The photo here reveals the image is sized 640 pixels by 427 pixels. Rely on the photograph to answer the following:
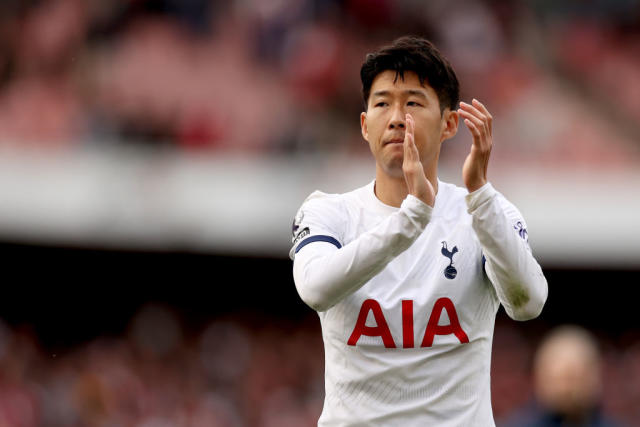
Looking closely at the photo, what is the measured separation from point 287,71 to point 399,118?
1082 centimetres

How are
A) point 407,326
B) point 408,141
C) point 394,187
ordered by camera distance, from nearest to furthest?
1. point 408,141
2. point 407,326
3. point 394,187

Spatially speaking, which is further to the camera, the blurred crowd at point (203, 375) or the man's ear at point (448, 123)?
the blurred crowd at point (203, 375)

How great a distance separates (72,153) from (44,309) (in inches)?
151

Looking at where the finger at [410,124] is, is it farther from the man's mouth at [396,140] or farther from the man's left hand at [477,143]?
the man's left hand at [477,143]

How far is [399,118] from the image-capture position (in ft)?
13.1

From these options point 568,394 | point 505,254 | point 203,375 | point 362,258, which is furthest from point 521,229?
point 203,375

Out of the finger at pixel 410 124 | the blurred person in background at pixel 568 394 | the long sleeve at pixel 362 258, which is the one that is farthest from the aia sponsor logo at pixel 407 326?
the blurred person in background at pixel 568 394

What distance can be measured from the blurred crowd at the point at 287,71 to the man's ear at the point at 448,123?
362 inches

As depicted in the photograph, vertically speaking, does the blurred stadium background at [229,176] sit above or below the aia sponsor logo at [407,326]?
above

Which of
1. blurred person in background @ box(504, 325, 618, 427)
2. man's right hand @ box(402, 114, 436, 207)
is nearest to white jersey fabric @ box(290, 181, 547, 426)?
man's right hand @ box(402, 114, 436, 207)

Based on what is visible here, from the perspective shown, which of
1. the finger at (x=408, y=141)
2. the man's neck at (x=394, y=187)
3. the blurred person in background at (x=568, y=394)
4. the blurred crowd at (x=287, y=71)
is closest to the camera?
the finger at (x=408, y=141)

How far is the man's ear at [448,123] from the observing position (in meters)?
4.15

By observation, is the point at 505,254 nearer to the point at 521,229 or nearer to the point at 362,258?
the point at 521,229

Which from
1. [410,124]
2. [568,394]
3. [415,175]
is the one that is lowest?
[568,394]
